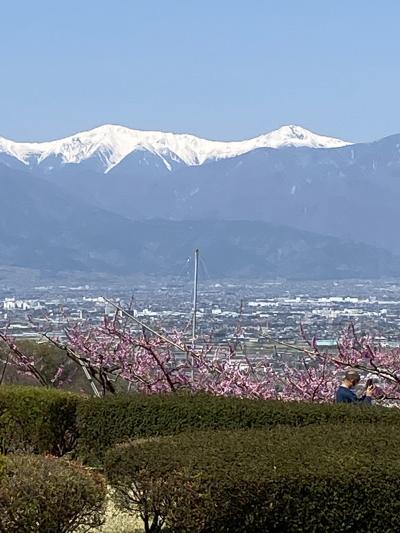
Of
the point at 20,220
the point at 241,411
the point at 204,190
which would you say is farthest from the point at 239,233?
the point at 241,411

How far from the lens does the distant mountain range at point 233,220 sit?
95.6 m

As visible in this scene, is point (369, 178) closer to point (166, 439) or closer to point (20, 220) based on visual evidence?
point (20, 220)

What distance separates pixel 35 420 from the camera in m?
11.9

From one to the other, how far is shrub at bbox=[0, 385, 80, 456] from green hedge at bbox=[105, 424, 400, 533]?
4.30 m

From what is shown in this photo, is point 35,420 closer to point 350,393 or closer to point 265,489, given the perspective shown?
point 350,393

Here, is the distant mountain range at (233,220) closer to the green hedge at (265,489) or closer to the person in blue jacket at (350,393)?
the person in blue jacket at (350,393)

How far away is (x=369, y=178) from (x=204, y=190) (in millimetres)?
26420

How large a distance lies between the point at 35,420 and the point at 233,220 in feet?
338

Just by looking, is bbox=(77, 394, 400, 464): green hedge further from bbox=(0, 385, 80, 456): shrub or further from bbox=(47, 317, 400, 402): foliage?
bbox=(47, 317, 400, 402): foliage

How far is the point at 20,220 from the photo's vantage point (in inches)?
5276

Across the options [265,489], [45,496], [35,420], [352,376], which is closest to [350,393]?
[352,376]

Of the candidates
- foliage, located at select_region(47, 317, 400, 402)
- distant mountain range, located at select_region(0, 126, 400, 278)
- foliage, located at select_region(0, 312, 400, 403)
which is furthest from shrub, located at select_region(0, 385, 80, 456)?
distant mountain range, located at select_region(0, 126, 400, 278)

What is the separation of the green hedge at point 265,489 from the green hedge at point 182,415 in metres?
2.30

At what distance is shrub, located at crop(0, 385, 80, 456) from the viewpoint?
38.9 ft
